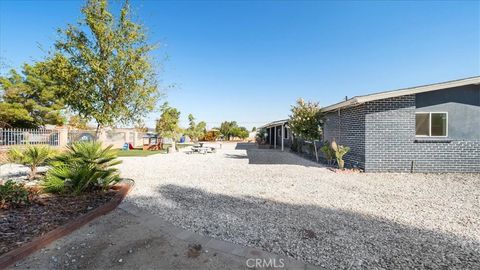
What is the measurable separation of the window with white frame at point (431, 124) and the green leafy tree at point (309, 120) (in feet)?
14.9

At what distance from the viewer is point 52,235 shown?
11.2 ft

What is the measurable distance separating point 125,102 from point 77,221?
4.77 metres

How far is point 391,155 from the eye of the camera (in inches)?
379

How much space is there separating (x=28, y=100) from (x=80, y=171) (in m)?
24.3

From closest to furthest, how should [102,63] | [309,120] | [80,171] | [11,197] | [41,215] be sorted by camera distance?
1. [41,215]
2. [11,197]
3. [80,171]
4. [102,63]
5. [309,120]

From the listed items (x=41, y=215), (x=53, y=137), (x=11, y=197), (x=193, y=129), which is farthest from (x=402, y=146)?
(x=193, y=129)

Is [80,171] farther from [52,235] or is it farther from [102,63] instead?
[102,63]

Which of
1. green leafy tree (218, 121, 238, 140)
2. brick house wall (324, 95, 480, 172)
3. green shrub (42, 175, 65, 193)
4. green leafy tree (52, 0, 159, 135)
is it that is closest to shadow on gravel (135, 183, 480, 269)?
green shrub (42, 175, 65, 193)

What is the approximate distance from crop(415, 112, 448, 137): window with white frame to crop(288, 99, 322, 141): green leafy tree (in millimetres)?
4553

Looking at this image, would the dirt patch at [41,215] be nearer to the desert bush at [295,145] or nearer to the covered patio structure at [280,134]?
the desert bush at [295,145]

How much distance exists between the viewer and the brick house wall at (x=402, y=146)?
31.2 feet

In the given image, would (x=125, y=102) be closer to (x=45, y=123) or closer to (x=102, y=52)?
(x=102, y=52)

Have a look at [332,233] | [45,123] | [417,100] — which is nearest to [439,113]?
[417,100]

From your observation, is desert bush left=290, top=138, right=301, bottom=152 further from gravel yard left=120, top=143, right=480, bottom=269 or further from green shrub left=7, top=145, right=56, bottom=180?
green shrub left=7, top=145, right=56, bottom=180
